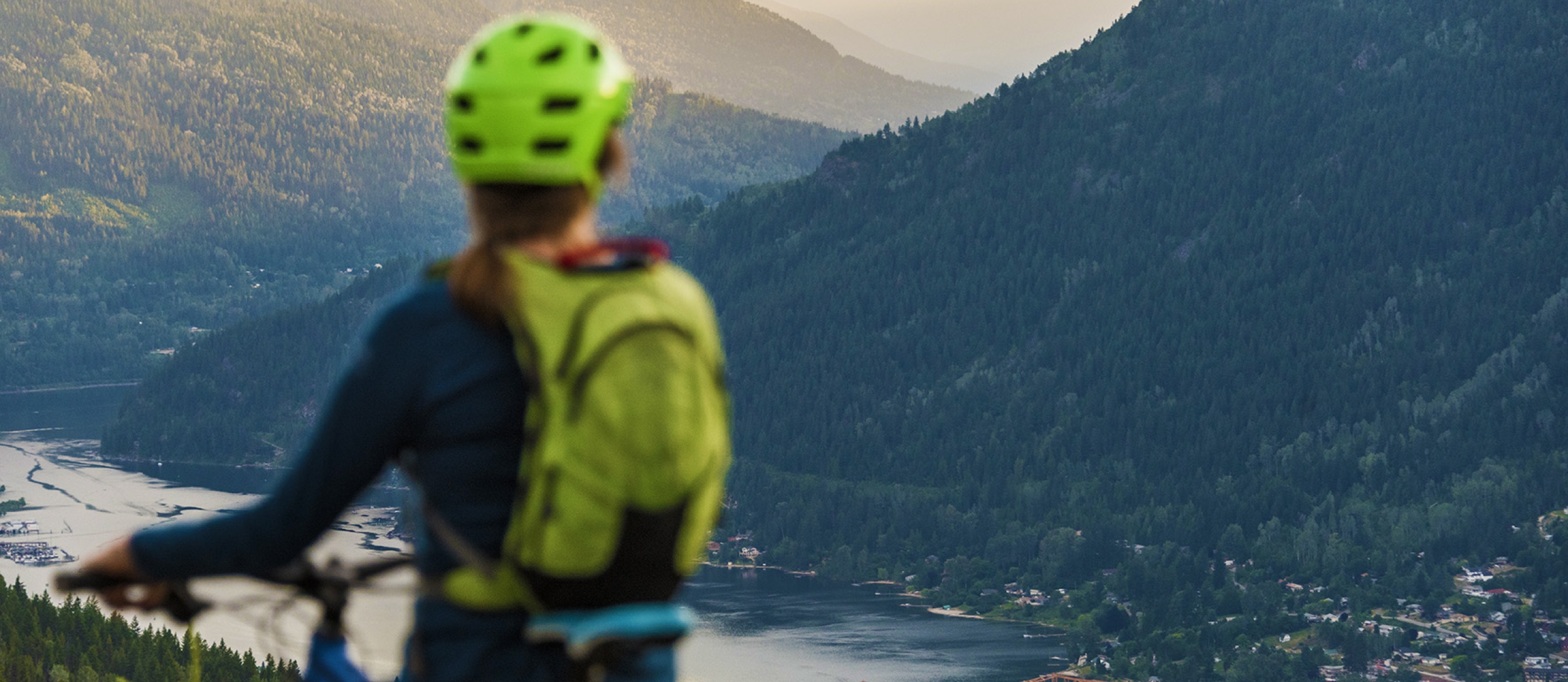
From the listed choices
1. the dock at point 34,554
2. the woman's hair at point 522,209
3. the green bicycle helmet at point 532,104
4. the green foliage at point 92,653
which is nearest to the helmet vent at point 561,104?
the green bicycle helmet at point 532,104

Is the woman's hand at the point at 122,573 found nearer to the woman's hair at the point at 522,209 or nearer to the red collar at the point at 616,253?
the woman's hair at the point at 522,209

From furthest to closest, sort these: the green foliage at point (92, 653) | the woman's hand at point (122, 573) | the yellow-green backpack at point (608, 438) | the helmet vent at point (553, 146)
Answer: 1. the green foliage at point (92, 653)
2. the woman's hand at point (122, 573)
3. the helmet vent at point (553, 146)
4. the yellow-green backpack at point (608, 438)

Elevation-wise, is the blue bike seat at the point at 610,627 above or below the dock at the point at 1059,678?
above

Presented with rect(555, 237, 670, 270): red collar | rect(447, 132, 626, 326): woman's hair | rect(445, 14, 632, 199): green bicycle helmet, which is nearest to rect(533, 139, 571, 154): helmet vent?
rect(445, 14, 632, 199): green bicycle helmet

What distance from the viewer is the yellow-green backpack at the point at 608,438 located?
4.81 m

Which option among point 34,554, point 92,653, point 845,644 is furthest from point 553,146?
point 34,554

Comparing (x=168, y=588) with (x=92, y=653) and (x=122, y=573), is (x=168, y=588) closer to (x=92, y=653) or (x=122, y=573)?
(x=122, y=573)

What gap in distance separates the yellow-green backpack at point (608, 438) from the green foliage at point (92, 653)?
102 m

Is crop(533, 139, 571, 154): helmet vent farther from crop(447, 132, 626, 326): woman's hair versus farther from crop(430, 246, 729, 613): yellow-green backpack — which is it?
crop(430, 246, 729, 613): yellow-green backpack

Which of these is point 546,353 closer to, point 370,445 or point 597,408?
point 597,408

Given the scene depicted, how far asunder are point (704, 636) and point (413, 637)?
16328 centimetres

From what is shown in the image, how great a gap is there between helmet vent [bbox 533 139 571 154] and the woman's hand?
62.0 inches

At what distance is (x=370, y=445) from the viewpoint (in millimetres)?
5055

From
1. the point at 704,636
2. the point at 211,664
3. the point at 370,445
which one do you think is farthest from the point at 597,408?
the point at 704,636
